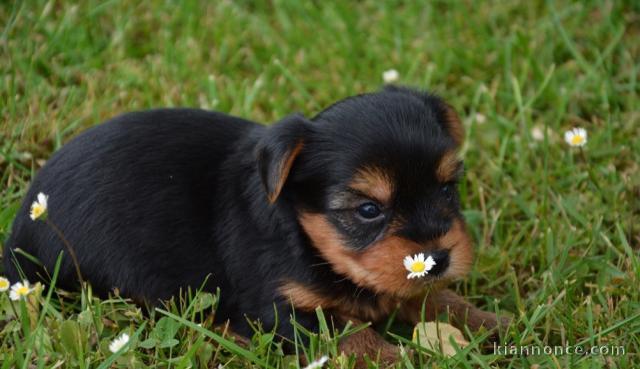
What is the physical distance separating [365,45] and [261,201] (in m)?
3.02

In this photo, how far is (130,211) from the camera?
→ 453 centimetres

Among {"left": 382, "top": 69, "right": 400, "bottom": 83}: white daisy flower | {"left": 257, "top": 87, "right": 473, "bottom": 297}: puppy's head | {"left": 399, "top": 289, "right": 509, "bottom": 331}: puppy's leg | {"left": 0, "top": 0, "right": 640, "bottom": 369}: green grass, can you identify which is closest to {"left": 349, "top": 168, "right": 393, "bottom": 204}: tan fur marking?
{"left": 257, "top": 87, "right": 473, "bottom": 297}: puppy's head

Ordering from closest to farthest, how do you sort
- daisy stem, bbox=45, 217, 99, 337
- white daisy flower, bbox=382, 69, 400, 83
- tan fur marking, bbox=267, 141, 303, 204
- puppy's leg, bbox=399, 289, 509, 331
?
tan fur marking, bbox=267, 141, 303, 204 < daisy stem, bbox=45, 217, 99, 337 < puppy's leg, bbox=399, 289, 509, 331 < white daisy flower, bbox=382, 69, 400, 83

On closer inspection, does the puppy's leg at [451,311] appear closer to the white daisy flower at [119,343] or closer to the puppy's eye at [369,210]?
the puppy's eye at [369,210]

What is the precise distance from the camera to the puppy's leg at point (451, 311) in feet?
15.5

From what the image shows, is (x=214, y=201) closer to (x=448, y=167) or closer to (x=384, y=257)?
(x=384, y=257)

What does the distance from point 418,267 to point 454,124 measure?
103cm

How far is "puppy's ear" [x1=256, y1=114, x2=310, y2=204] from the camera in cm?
414

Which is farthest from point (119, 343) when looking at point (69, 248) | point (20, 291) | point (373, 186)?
point (373, 186)

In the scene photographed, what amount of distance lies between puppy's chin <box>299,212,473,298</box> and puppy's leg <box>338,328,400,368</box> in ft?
0.86

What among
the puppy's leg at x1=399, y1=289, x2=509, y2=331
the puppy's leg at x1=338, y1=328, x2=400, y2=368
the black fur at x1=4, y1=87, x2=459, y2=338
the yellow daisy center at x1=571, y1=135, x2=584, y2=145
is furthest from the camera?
the yellow daisy center at x1=571, y1=135, x2=584, y2=145

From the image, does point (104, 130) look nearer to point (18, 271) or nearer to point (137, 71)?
point (18, 271)

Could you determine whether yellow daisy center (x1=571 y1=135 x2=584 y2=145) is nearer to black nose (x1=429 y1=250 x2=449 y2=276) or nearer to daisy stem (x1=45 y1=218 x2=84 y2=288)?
black nose (x1=429 y1=250 x2=449 y2=276)

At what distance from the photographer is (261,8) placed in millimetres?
7785
